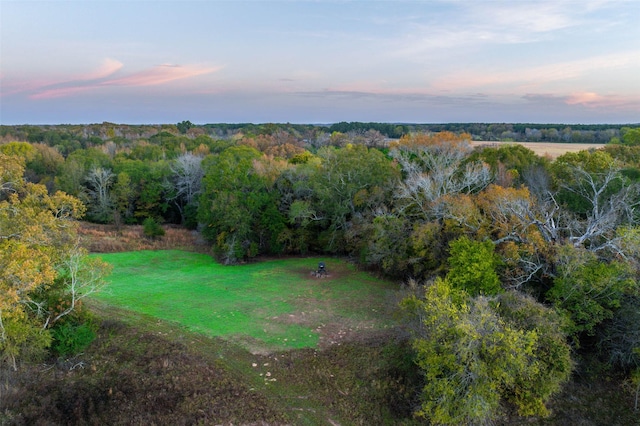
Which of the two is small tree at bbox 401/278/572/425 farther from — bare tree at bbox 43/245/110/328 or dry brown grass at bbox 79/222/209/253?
dry brown grass at bbox 79/222/209/253

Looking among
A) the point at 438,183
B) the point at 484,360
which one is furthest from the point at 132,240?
the point at 484,360

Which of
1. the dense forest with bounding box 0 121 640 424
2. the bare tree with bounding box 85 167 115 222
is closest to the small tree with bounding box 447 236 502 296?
the dense forest with bounding box 0 121 640 424

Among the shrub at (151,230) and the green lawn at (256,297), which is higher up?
the shrub at (151,230)

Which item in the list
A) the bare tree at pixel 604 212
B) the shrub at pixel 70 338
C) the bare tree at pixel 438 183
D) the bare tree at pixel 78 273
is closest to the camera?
the bare tree at pixel 78 273

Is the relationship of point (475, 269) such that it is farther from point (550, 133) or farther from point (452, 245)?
point (550, 133)

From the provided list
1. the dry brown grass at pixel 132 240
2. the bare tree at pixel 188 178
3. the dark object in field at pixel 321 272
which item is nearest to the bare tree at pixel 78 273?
the dark object in field at pixel 321 272

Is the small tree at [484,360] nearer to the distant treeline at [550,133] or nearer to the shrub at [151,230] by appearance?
the shrub at [151,230]

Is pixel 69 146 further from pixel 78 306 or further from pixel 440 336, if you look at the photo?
pixel 440 336

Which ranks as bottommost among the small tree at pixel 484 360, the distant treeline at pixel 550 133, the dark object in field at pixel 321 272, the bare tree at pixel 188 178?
the dark object in field at pixel 321 272
